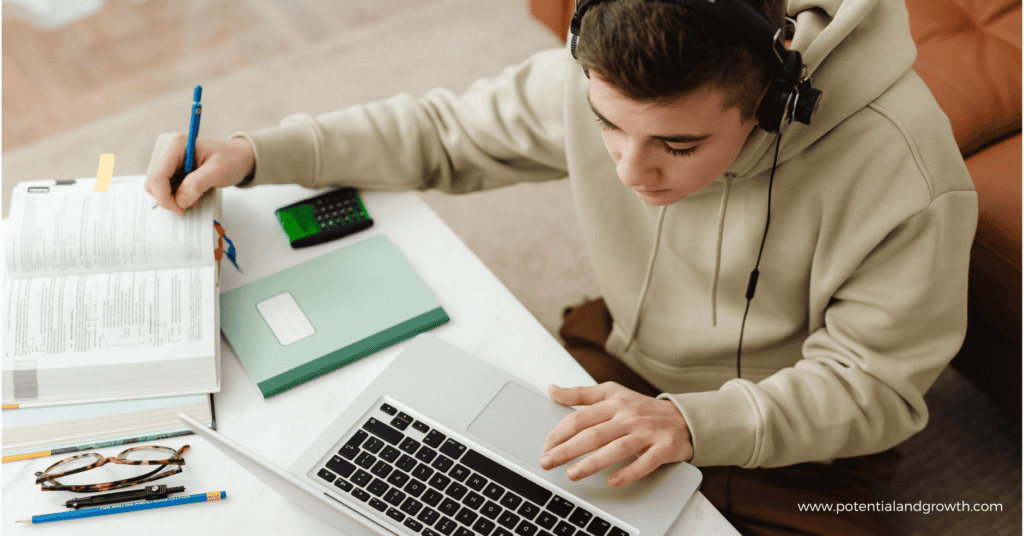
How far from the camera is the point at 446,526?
2.31ft

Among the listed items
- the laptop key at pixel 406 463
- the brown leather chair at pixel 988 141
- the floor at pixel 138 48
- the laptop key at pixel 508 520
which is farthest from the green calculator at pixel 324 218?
the floor at pixel 138 48

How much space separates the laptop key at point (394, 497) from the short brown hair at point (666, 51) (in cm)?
45

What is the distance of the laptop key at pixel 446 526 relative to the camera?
702mm

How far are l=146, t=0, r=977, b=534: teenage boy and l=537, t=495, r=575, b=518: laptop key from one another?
1.5 inches

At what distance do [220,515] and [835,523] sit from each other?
77cm

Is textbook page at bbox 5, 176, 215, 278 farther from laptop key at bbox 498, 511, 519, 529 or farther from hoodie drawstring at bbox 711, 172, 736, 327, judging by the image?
hoodie drawstring at bbox 711, 172, 736, 327

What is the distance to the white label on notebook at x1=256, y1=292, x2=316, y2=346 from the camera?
0.86 metres

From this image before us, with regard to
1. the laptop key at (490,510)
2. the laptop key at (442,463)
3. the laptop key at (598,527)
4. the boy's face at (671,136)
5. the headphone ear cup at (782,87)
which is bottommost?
the laptop key at (490,510)

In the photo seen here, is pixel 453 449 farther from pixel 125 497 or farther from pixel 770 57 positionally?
pixel 770 57

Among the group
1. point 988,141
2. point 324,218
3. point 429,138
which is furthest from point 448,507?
point 988,141

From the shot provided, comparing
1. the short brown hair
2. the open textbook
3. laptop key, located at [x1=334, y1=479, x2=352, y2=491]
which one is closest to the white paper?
the open textbook

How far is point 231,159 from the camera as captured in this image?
36.8 inches

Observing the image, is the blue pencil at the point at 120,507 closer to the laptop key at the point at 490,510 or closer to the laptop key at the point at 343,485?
the laptop key at the point at 343,485

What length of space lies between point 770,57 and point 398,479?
55cm
